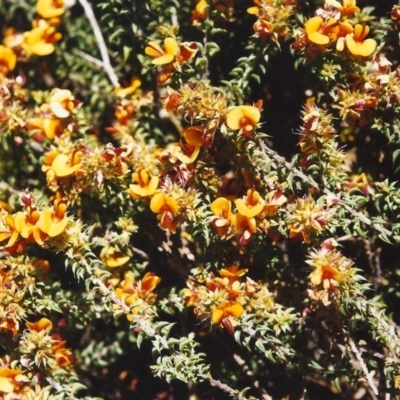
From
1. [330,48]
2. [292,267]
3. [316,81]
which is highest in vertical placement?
[330,48]

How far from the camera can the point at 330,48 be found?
78.6 inches

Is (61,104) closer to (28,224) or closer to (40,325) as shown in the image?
(28,224)

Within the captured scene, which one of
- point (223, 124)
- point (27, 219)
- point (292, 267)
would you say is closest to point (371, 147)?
point (292, 267)

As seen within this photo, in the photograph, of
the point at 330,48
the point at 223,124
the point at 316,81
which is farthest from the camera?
the point at 316,81

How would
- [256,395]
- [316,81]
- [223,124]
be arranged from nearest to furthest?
[223,124] → [316,81] → [256,395]

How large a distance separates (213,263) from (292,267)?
344 millimetres

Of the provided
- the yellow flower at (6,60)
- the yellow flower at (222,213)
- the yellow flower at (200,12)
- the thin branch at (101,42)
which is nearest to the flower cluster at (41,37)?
the yellow flower at (6,60)

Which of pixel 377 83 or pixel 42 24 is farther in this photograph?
pixel 42 24

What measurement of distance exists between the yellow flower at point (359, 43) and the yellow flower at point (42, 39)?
1314 millimetres

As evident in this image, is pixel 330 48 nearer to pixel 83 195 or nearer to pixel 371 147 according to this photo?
pixel 371 147

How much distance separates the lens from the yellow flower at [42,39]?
2508 mm

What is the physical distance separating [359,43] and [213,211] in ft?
2.58

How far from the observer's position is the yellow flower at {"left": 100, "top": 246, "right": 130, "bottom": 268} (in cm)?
215

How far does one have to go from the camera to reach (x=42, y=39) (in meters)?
2.56
